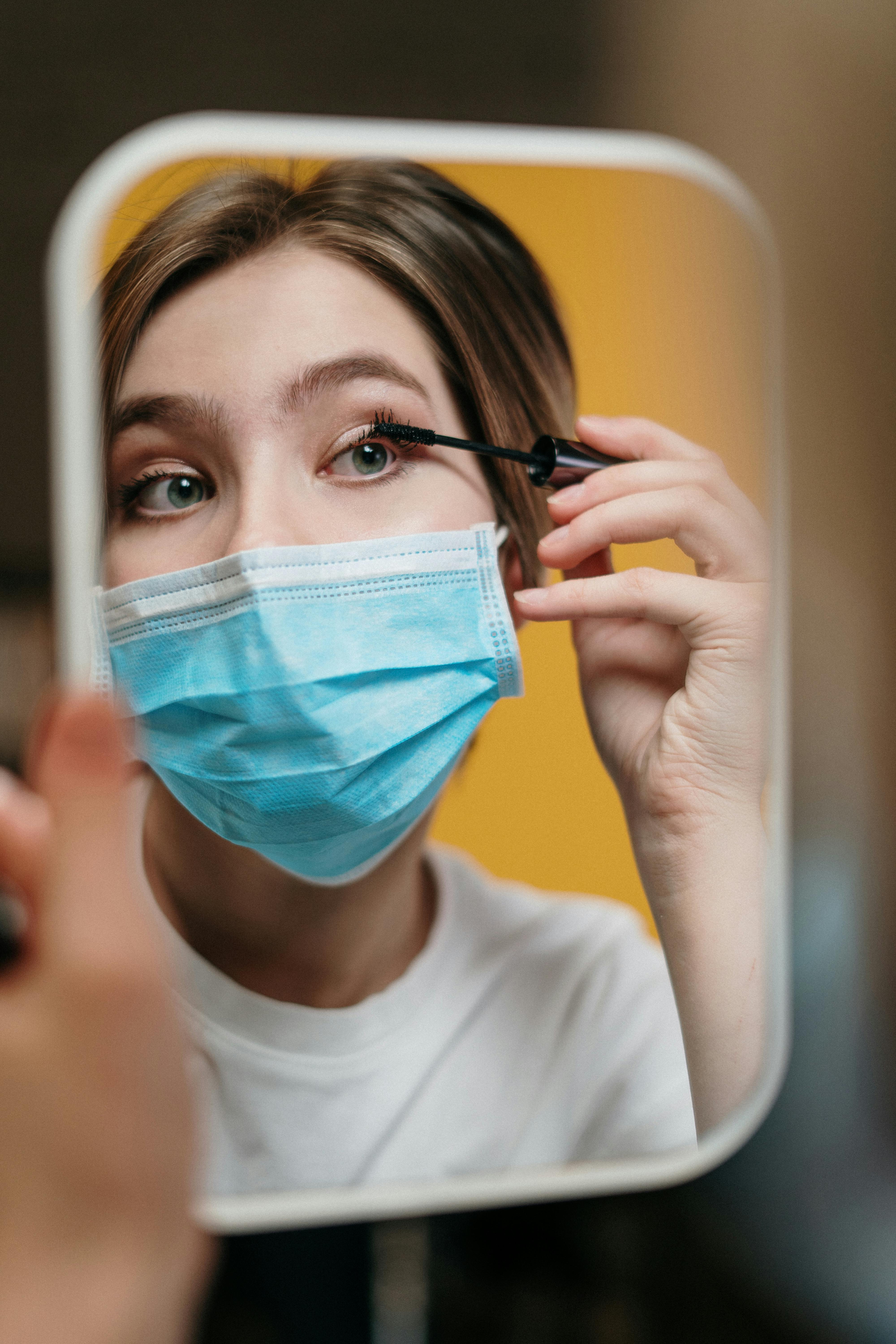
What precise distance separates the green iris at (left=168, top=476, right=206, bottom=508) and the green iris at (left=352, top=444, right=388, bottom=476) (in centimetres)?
8

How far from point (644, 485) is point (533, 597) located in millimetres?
97

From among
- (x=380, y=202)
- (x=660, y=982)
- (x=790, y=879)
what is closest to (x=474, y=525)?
(x=380, y=202)

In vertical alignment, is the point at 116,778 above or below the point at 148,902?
above

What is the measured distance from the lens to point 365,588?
0.47m

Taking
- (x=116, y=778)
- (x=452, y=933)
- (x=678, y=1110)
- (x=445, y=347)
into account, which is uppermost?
(x=445, y=347)

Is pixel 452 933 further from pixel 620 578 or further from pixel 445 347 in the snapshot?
pixel 445 347

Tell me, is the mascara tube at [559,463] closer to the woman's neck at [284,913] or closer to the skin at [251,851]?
the skin at [251,851]

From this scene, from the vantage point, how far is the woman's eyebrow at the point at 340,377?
46cm

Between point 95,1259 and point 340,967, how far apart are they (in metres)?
0.21

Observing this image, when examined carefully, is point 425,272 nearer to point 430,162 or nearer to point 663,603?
point 430,162

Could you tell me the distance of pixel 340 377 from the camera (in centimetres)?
47

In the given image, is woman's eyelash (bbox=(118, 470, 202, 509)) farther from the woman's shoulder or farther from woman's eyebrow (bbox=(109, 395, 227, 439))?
the woman's shoulder

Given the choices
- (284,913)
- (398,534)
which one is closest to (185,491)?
(398,534)

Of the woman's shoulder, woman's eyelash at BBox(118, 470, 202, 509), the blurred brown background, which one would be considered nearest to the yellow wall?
the woman's shoulder
